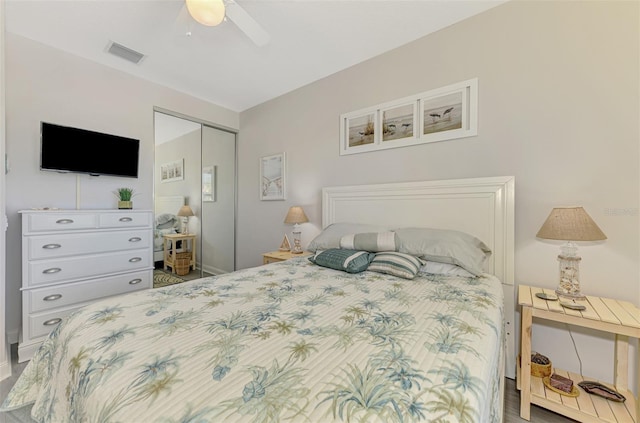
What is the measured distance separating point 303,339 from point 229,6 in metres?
1.94

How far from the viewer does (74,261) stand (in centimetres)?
225

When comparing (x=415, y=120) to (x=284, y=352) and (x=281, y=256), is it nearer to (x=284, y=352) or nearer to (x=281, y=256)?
(x=281, y=256)

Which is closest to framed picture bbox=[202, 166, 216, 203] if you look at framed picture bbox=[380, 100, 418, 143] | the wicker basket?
the wicker basket

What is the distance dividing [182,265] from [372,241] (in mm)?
2585

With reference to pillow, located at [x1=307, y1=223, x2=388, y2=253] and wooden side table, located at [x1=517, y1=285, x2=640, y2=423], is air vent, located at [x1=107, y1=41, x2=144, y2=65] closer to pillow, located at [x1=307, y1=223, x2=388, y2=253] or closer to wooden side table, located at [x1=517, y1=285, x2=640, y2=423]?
pillow, located at [x1=307, y1=223, x2=388, y2=253]


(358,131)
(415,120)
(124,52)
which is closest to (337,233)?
(358,131)

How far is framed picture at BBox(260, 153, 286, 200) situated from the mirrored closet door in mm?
619

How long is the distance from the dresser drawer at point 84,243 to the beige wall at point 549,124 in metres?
2.48

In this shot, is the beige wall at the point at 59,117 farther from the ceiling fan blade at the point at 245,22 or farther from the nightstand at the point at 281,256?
the ceiling fan blade at the point at 245,22

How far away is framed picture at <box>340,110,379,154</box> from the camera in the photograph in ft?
8.65

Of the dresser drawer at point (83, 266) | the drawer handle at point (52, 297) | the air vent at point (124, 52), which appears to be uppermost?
the air vent at point (124, 52)

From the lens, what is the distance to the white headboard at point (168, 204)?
3151mm

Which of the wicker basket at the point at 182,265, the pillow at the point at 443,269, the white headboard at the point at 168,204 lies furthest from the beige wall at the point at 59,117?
the pillow at the point at 443,269

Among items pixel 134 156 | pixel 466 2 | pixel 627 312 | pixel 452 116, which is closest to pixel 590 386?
pixel 627 312
